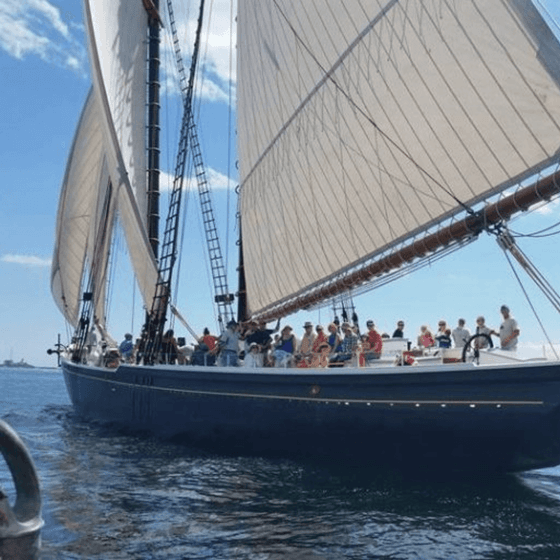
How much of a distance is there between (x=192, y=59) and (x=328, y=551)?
18517 mm

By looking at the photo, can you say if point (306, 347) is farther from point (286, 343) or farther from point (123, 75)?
point (123, 75)

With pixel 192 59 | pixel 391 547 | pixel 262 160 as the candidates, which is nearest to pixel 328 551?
pixel 391 547

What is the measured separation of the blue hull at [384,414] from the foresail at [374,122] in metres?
3.06

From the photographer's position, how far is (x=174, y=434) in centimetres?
1591

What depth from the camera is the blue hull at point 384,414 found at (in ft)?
32.8

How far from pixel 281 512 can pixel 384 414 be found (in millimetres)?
2680

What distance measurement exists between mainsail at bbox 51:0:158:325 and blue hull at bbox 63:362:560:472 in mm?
6805

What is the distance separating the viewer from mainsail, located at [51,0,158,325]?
803 inches

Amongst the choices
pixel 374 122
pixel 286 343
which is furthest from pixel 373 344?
pixel 374 122

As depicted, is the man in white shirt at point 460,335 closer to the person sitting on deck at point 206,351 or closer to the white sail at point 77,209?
the person sitting on deck at point 206,351

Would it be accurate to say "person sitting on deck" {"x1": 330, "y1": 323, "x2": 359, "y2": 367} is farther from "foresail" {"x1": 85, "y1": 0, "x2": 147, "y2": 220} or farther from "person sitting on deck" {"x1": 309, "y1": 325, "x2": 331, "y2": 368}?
"foresail" {"x1": 85, "y1": 0, "x2": 147, "y2": 220}

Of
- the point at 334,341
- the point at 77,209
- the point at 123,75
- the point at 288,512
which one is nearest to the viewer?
the point at 288,512

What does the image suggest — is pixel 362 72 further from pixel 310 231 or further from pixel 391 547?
pixel 391 547

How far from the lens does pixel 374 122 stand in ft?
42.4
